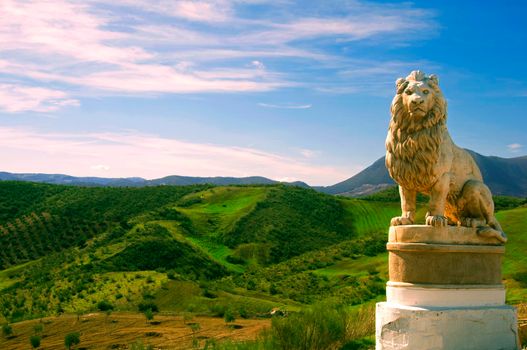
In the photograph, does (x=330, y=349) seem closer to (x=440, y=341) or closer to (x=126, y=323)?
(x=440, y=341)

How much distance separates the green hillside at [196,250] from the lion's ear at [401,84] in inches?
346

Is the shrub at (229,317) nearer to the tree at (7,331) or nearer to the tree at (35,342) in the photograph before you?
the tree at (35,342)

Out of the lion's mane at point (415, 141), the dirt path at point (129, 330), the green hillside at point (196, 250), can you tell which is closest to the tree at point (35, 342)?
the dirt path at point (129, 330)

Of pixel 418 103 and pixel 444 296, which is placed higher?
pixel 418 103

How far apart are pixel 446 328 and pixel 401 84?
11.2 feet

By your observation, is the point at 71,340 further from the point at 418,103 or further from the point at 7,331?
the point at 418,103

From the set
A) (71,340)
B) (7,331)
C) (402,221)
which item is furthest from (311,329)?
(7,331)

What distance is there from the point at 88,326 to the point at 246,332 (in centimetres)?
577

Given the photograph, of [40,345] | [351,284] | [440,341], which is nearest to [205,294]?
[351,284]

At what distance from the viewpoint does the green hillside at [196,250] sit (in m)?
30.2

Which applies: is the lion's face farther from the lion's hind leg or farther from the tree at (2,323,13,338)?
the tree at (2,323,13,338)

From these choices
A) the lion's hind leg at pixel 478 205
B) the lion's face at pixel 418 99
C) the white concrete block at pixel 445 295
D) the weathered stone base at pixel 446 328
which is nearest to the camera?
the weathered stone base at pixel 446 328

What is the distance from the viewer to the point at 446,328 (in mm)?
8133

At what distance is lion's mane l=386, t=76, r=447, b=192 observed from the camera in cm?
865
